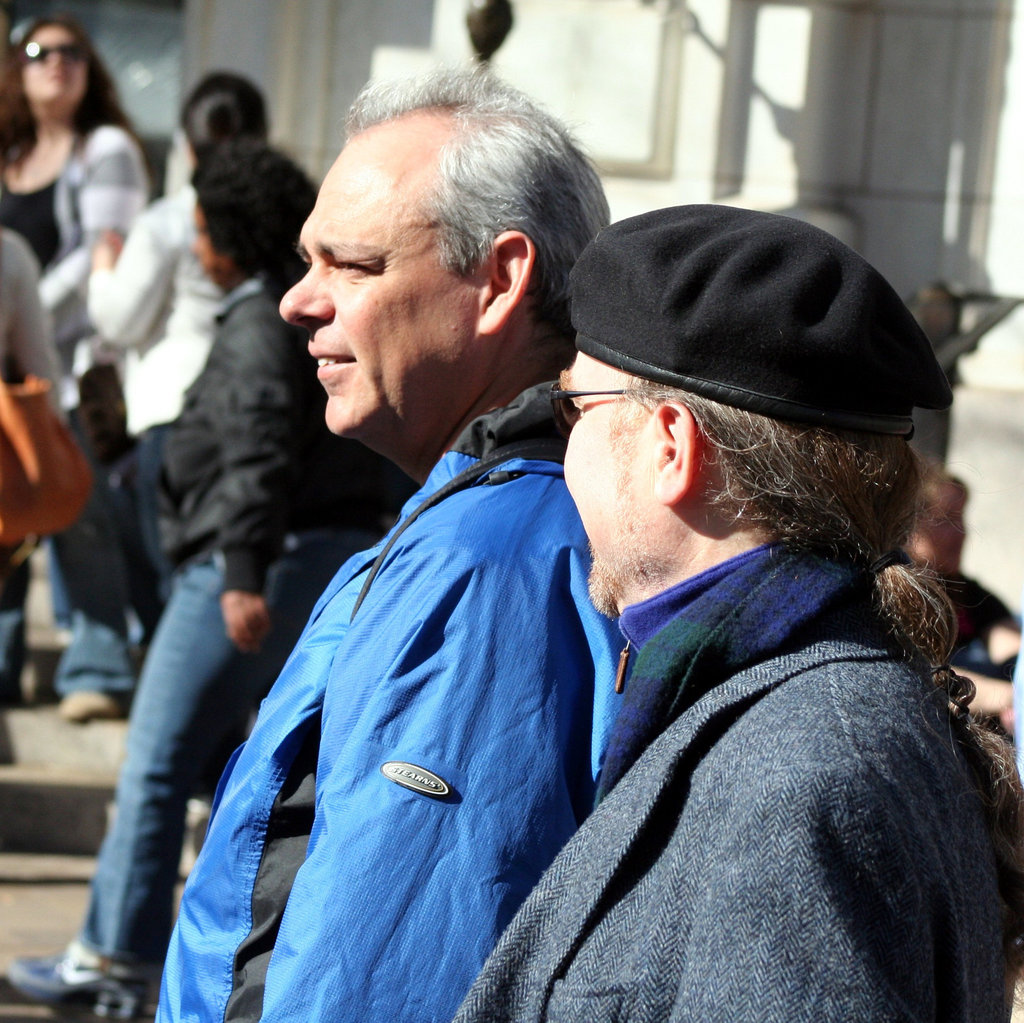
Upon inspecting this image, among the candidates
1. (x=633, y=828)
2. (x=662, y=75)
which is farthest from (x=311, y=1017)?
(x=662, y=75)

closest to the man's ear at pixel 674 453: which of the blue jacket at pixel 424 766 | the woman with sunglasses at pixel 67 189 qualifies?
the blue jacket at pixel 424 766

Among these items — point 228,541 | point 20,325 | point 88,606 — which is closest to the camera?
point 228,541

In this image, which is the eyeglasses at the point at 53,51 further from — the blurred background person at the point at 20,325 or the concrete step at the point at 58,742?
the concrete step at the point at 58,742

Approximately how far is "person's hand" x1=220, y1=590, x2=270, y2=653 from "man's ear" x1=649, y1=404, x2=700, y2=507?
2512mm

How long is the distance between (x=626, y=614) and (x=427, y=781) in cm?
28

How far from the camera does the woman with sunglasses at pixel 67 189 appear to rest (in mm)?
5574

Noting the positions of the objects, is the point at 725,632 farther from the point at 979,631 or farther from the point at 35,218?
the point at 35,218

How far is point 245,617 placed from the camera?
12.4ft

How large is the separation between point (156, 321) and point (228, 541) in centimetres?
161

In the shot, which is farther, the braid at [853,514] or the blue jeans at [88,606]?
the blue jeans at [88,606]

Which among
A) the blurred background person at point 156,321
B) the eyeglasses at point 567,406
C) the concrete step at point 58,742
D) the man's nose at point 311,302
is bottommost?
the concrete step at point 58,742

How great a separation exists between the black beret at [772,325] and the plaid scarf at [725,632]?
14cm

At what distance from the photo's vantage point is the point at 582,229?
200 cm

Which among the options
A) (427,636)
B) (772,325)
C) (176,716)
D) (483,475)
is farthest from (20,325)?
(772,325)
